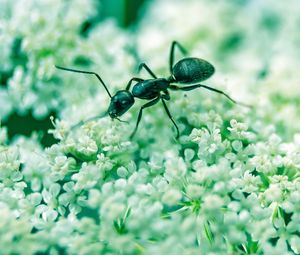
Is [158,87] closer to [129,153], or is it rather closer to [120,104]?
[120,104]

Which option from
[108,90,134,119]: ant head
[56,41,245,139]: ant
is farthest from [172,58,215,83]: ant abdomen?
[108,90,134,119]: ant head

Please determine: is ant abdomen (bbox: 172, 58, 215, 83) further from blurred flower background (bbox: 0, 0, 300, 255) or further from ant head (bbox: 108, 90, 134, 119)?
ant head (bbox: 108, 90, 134, 119)

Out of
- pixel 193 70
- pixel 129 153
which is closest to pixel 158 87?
pixel 193 70

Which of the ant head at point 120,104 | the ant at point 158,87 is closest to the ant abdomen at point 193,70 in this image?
the ant at point 158,87

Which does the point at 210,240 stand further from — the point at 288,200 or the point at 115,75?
→ the point at 115,75

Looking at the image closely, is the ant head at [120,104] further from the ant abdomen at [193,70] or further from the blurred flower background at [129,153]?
the ant abdomen at [193,70]
